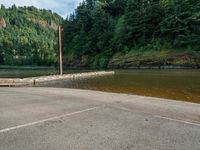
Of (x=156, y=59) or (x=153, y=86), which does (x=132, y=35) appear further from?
(x=153, y=86)

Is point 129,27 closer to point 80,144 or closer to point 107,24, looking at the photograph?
point 107,24

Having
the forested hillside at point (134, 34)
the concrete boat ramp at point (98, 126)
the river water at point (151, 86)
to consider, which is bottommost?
the river water at point (151, 86)

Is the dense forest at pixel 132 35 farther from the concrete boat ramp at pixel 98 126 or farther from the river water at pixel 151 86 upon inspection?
the concrete boat ramp at pixel 98 126

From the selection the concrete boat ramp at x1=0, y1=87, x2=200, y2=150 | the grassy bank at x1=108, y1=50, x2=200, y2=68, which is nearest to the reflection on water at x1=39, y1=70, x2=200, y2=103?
the concrete boat ramp at x1=0, y1=87, x2=200, y2=150

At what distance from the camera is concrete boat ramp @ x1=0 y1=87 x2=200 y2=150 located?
550cm

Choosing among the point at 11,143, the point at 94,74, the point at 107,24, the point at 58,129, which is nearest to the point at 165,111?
the point at 58,129

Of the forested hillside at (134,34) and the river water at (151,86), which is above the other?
the forested hillside at (134,34)

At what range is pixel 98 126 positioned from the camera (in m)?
6.91

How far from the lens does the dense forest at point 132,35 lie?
169 feet

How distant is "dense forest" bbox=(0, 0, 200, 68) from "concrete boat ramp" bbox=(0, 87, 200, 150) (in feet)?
133

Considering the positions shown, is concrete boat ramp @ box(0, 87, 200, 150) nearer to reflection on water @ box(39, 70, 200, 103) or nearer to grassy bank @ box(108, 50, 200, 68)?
reflection on water @ box(39, 70, 200, 103)

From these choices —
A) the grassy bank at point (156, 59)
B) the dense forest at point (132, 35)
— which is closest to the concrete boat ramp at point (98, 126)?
the grassy bank at point (156, 59)

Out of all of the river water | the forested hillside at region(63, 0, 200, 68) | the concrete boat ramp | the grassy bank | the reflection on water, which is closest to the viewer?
the concrete boat ramp

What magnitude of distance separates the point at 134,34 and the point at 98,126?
59033 mm
